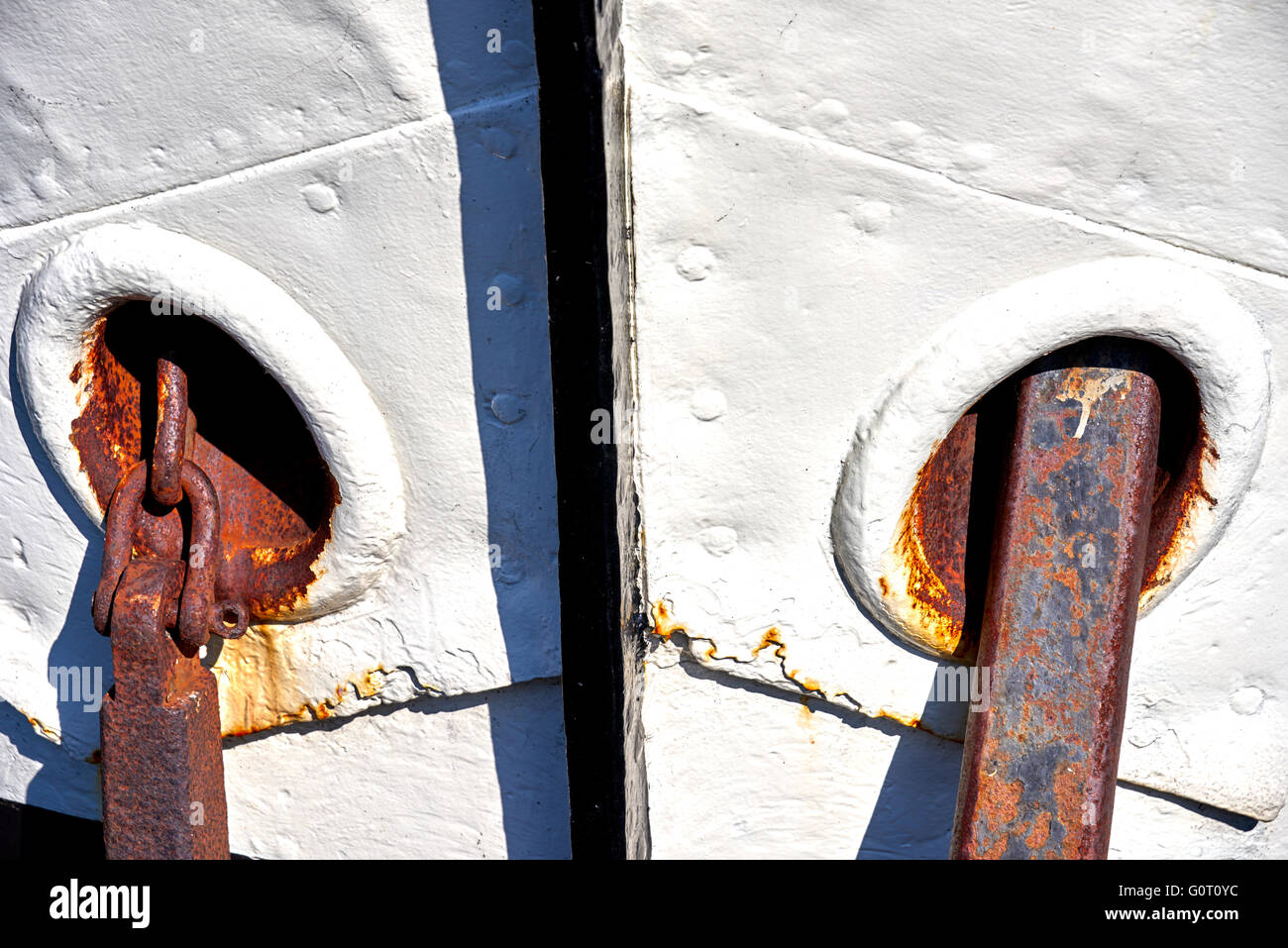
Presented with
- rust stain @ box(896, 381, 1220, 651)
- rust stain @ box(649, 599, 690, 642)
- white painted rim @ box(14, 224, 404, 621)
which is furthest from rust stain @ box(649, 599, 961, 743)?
white painted rim @ box(14, 224, 404, 621)

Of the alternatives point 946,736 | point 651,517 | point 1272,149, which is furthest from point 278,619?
point 1272,149

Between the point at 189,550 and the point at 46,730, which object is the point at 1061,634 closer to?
the point at 189,550

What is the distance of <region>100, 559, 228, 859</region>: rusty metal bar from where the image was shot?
1228 millimetres

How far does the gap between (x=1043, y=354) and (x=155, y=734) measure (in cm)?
109

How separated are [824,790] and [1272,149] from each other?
2.99 feet

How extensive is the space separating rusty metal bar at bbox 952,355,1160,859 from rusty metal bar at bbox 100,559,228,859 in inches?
34.4

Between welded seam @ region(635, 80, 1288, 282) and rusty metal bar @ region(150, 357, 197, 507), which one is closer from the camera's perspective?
welded seam @ region(635, 80, 1288, 282)

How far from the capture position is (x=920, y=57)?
1038mm

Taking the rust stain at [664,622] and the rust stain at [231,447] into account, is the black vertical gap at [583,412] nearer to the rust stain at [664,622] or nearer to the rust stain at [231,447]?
the rust stain at [664,622]

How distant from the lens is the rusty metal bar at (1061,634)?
1155mm
